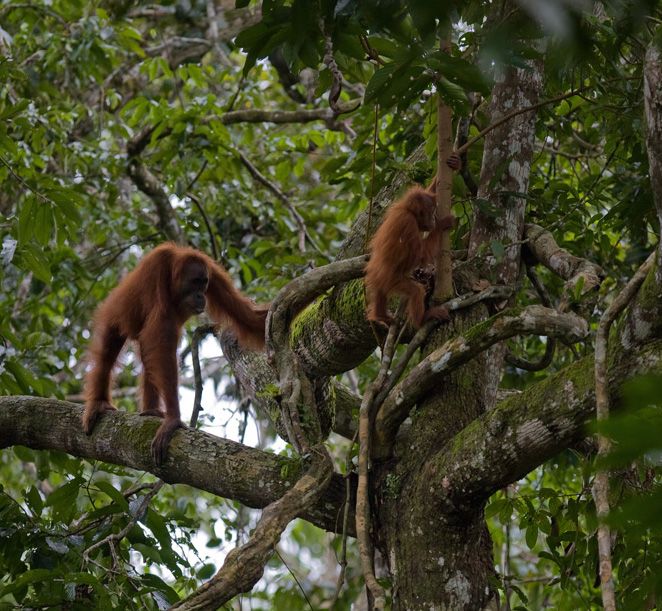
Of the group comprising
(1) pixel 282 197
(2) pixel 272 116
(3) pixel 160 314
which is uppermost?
(2) pixel 272 116

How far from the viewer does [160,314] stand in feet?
16.6

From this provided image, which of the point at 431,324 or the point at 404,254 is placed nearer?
the point at 431,324

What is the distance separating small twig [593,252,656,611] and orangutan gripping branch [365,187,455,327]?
0.97 metres

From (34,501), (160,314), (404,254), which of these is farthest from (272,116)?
(34,501)

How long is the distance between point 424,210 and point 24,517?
Answer: 2388 millimetres

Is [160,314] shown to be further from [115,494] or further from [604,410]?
[604,410]

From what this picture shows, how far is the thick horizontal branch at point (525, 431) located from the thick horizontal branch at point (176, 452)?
577mm

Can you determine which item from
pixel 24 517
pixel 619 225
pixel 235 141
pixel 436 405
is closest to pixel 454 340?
pixel 436 405

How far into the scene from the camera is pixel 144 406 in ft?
17.0

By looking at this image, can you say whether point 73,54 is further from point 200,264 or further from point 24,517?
point 24,517

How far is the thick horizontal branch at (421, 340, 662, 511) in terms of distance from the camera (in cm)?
266

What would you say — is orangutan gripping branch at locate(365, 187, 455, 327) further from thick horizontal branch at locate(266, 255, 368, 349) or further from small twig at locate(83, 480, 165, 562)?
small twig at locate(83, 480, 165, 562)

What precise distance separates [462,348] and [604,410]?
79cm

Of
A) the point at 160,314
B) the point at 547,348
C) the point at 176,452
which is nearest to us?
the point at 176,452
